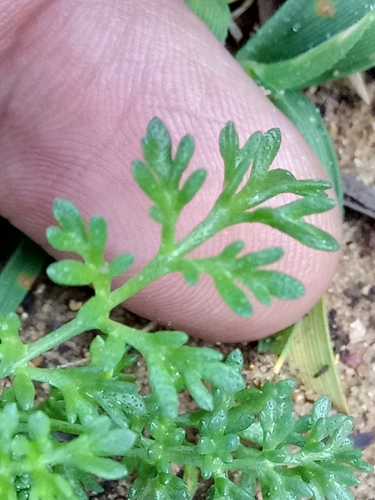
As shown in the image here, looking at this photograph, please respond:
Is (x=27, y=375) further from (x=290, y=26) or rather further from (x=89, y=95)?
(x=290, y=26)

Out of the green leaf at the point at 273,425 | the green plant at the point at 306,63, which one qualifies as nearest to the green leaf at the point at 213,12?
the green plant at the point at 306,63

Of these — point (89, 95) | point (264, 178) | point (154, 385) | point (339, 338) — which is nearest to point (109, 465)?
point (154, 385)

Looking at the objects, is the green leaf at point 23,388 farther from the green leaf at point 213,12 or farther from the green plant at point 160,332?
the green leaf at point 213,12

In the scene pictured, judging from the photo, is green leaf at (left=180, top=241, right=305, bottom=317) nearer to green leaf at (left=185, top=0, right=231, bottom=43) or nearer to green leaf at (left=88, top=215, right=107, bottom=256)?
green leaf at (left=88, top=215, right=107, bottom=256)

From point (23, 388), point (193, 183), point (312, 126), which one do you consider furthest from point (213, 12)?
point (23, 388)

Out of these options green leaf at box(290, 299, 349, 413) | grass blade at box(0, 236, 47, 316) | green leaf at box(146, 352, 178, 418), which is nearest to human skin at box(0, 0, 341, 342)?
grass blade at box(0, 236, 47, 316)
